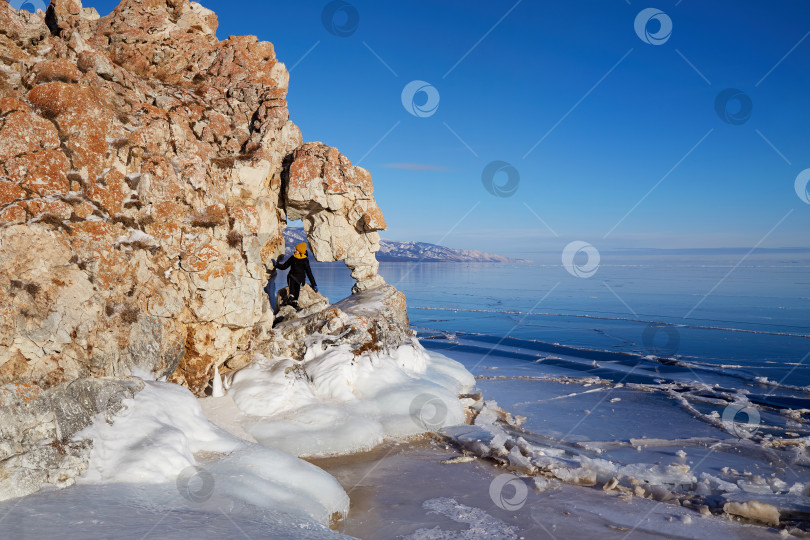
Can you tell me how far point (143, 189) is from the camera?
28.8ft

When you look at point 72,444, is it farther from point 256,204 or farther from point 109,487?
point 256,204

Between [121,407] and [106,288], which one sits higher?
[106,288]

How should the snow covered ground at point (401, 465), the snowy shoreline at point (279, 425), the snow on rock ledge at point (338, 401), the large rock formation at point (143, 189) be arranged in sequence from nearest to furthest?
1. the snow covered ground at point (401, 465)
2. the snowy shoreline at point (279, 425)
3. the large rock formation at point (143, 189)
4. the snow on rock ledge at point (338, 401)

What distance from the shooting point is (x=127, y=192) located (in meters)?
8.60

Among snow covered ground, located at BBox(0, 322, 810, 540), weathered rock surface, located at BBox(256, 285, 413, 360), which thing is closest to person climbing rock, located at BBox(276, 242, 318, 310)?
weathered rock surface, located at BBox(256, 285, 413, 360)

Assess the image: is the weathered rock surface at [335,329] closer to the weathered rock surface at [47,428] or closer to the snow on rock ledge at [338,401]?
the snow on rock ledge at [338,401]

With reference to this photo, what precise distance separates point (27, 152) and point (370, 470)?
768 centimetres

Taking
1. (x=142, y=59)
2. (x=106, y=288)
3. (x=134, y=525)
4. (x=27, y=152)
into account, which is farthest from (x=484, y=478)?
(x=142, y=59)

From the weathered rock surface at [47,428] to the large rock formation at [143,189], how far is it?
1.13 ft

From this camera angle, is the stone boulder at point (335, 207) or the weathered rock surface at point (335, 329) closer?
the weathered rock surface at point (335, 329)

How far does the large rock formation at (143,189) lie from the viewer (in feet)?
23.3

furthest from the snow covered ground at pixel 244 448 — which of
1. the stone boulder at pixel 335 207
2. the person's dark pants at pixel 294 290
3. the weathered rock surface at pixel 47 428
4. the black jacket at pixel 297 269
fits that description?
the stone boulder at pixel 335 207

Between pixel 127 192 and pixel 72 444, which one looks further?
pixel 127 192

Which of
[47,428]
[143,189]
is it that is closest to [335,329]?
[143,189]
